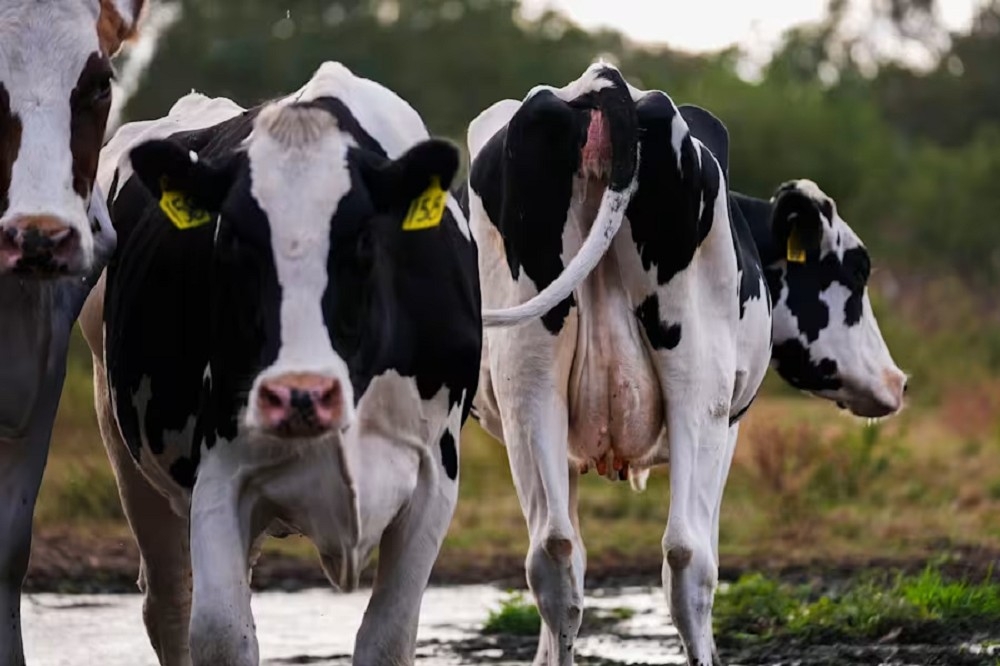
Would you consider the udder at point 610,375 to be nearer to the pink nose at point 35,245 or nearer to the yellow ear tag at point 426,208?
the yellow ear tag at point 426,208

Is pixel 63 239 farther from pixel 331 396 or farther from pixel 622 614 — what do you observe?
pixel 622 614

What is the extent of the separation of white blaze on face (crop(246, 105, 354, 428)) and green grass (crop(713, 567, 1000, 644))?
421 centimetres

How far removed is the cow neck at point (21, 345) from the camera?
7000 millimetres

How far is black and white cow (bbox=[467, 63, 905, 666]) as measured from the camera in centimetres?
766

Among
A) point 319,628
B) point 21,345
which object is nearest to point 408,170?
point 21,345

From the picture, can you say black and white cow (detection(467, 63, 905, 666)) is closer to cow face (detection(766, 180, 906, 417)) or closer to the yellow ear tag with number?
the yellow ear tag with number

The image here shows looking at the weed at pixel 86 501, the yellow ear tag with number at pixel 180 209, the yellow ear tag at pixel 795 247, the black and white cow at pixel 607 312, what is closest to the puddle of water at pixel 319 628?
the black and white cow at pixel 607 312

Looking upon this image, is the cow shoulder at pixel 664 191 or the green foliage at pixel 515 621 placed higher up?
the cow shoulder at pixel 664 191

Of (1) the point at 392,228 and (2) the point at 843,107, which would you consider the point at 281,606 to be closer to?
(1) the point at 392,228

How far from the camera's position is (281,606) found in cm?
1133

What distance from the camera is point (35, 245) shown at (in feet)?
20.4

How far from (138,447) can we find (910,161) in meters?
40.9

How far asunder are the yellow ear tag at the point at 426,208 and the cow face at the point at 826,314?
4.01 m

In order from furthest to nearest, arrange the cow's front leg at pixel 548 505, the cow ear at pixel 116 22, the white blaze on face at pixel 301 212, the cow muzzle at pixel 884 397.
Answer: the cow muzzle at pixel 884 397 → the cow's front leg at pixel 548 505 → the cow ear at pixel 116 22 → the white blaze on face at pixel 301 212
